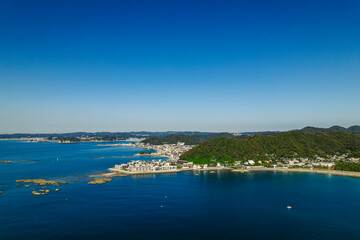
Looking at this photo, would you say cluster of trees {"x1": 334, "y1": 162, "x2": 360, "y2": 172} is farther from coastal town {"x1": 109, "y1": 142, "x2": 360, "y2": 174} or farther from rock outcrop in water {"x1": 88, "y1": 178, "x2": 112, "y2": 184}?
rock outcrop in water {"x1": 88, "y1": 178, "x2": 112, "y2": 184}

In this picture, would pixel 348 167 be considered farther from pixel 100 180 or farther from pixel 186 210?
pixel 100 180

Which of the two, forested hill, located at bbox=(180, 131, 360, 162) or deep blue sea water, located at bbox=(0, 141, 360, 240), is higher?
forested hill, located at bbox=(180, 131, 360, 162)

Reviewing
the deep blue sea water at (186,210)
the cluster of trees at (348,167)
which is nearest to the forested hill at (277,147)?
the cluster of trees at (348,167)

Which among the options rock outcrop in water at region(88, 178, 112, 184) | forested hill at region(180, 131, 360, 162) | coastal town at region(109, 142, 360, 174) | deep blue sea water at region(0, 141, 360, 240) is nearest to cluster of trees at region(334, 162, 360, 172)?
coastal town at region(109, 142, 360, 174)

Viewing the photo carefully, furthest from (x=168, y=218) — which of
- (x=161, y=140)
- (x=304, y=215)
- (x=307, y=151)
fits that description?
(x=161, y=140)

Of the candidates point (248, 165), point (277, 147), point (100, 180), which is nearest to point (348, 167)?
point (277, 147)
